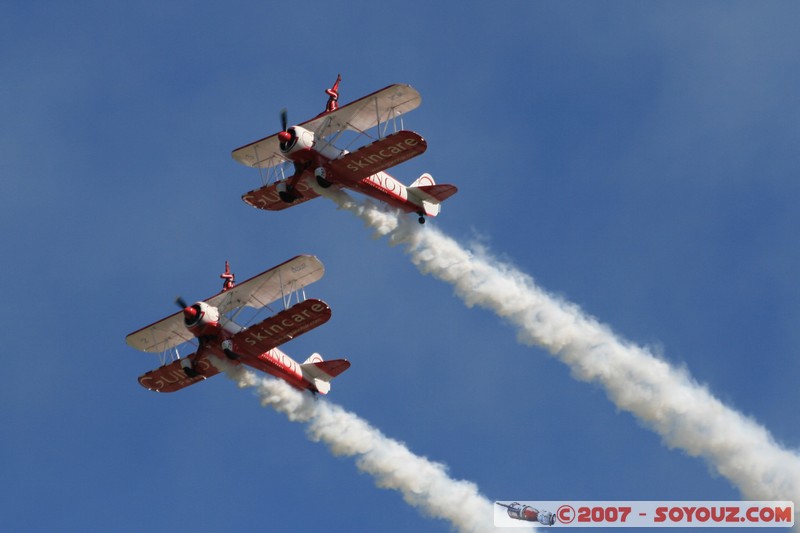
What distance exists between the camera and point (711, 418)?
71062 mm

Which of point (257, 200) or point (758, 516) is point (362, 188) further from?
A: point (758, 516)

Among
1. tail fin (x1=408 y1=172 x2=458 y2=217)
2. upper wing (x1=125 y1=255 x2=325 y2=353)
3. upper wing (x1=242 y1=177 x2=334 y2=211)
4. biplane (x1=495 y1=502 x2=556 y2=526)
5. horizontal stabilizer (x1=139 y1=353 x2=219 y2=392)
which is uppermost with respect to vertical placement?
tail fin (x1=408 y1=172 x2=458 y2=217)

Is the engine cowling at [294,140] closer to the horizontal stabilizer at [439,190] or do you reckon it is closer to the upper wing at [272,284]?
the upper wing at [272,284]

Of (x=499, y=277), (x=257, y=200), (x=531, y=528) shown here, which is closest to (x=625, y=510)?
(x=531, y=528)

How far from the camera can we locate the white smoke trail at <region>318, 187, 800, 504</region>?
69.3m

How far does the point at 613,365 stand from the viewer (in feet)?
Answer: 241

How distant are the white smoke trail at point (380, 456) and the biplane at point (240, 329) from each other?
1.71 ft

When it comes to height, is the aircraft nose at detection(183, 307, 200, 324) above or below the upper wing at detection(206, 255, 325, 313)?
below

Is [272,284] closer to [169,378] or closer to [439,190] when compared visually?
[169,378]

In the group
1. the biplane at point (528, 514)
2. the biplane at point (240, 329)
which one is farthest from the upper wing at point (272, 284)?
the biplane at point (528, 514)

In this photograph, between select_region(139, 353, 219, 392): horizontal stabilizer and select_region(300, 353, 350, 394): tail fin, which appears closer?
select_region(139, 353, 219, 392): horizontal stabilizer

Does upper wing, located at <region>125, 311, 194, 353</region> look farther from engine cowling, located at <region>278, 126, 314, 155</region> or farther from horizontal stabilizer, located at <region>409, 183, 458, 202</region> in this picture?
horizontal stabilizer, located at <region>409, 183, 458, 202</region>

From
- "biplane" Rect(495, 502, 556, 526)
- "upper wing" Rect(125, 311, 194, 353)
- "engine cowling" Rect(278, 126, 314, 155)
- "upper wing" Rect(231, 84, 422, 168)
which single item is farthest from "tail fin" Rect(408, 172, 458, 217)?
"biplane" Rect(495, 502, 556, 526)

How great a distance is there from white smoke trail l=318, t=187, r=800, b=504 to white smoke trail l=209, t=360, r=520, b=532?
5.24 metres
